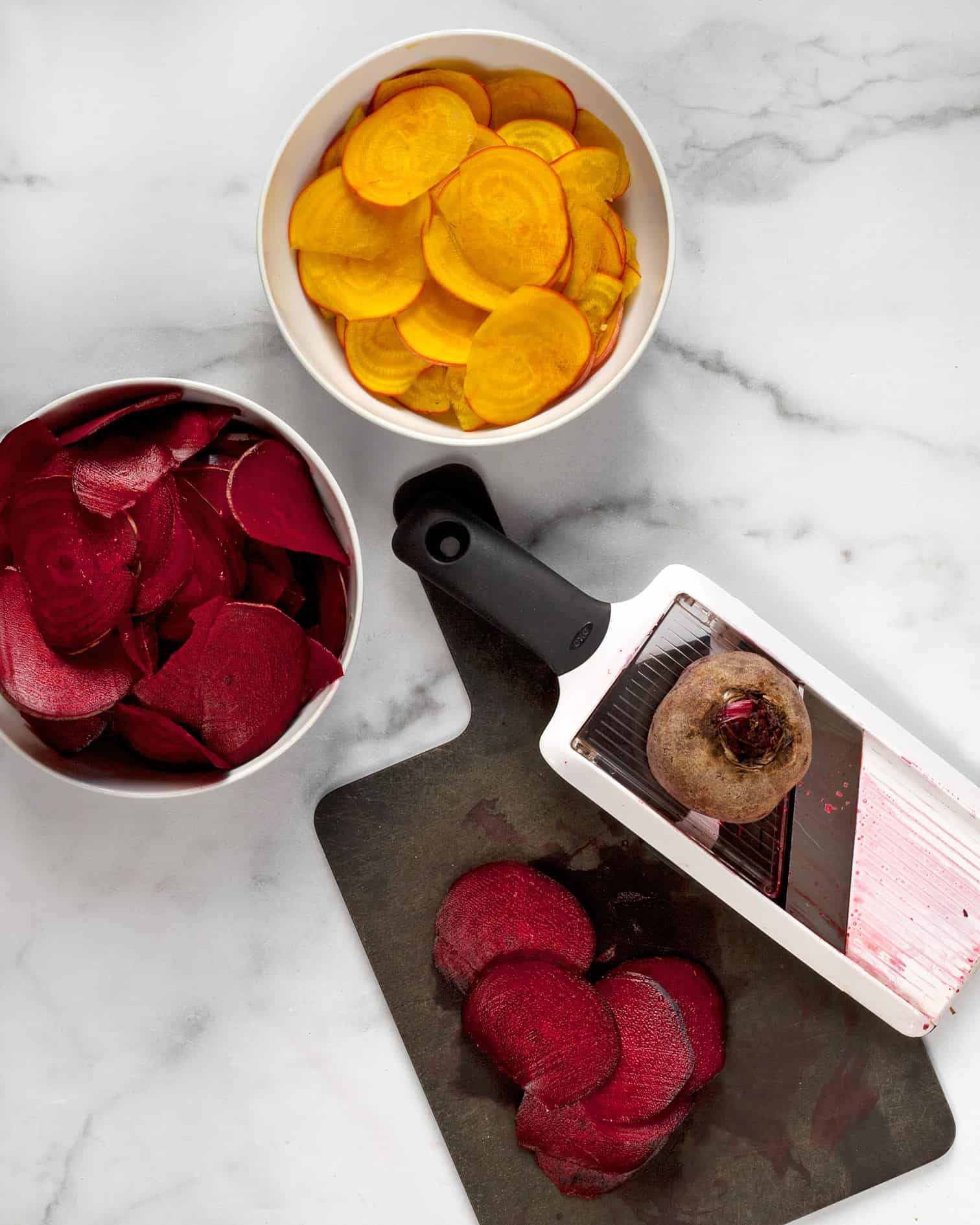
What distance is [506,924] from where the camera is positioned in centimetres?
92

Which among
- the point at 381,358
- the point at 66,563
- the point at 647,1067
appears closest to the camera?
the point at 66,563

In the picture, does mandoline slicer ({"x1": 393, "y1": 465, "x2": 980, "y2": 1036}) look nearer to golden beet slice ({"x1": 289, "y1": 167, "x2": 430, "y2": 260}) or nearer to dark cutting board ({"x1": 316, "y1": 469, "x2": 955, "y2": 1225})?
dark cutting board ({"x1": 316, "y1": 469, "x2": 955, "y2": 1225})

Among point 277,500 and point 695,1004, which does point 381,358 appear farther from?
point 695,1004

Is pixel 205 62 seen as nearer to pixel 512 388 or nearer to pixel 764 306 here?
pixel 512 388

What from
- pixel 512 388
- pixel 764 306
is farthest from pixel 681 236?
pixel 512 388

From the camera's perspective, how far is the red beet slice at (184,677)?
29.1 inches

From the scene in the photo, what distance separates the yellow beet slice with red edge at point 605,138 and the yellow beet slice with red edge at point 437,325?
15 cm

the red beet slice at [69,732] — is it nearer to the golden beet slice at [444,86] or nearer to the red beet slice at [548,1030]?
the red beet slice at [548,1030]

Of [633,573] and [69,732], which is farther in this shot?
[633,573]

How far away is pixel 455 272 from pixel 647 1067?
689mm

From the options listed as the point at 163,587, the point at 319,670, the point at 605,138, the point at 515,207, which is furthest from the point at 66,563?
the point at 605,138

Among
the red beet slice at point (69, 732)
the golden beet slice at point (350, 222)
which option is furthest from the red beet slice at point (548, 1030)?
the golden beet slice at point (350, 222)

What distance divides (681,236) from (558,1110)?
786mm

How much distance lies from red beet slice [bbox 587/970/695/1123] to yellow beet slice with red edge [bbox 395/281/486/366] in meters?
0.59
